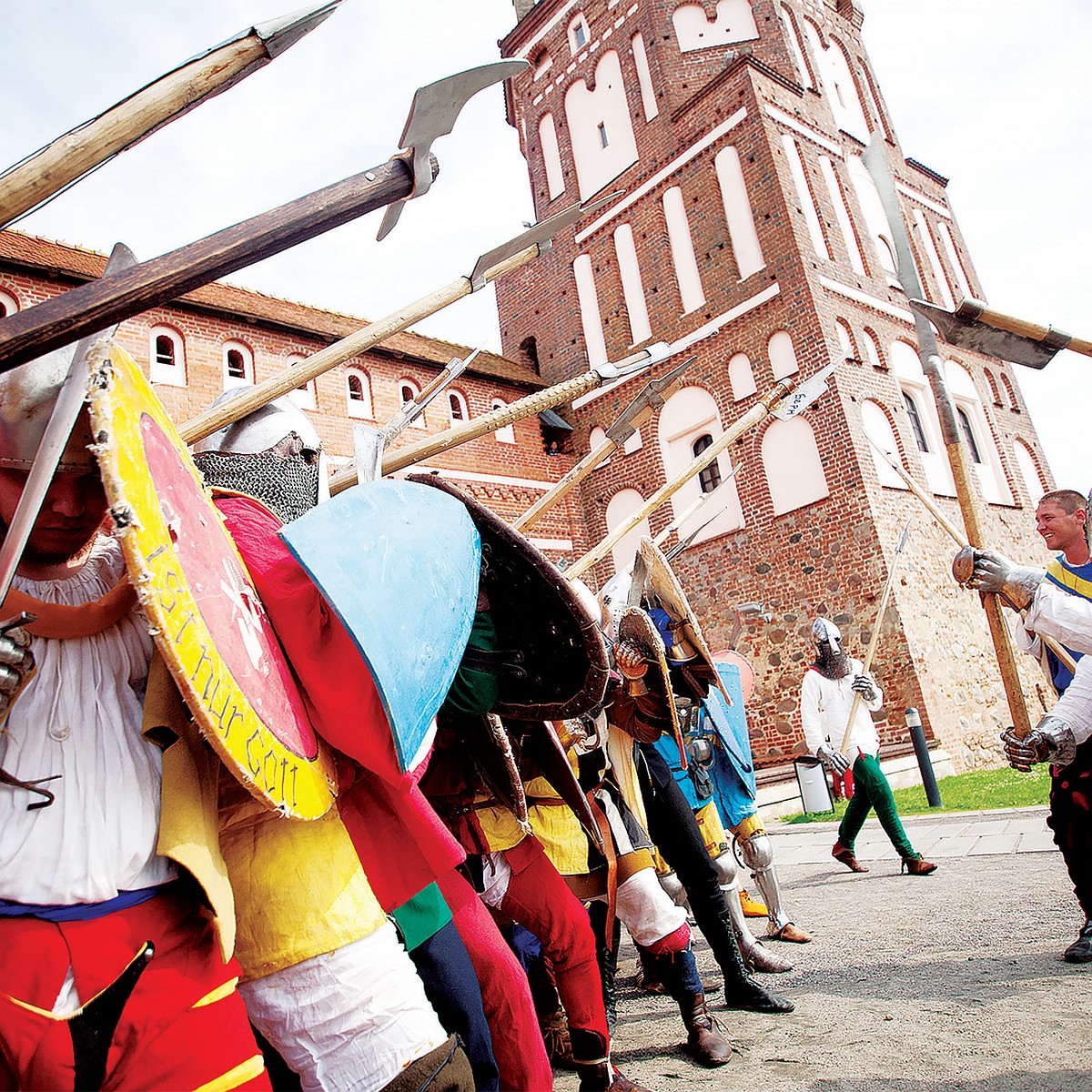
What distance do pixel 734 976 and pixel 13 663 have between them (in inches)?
111

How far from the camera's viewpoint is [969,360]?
14.6 metres

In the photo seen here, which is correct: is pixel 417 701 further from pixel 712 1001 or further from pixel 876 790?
pixel 876 790

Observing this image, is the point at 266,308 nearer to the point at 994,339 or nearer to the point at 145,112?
the point at 994,339

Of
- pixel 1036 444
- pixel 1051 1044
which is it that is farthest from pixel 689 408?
pixel 1051 1044

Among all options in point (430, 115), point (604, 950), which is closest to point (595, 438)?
point (604, 950)

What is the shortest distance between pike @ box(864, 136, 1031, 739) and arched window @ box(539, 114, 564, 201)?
13741 mm

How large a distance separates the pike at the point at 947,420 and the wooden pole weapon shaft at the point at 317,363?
1731mm

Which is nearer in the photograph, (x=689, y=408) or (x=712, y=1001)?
(x=712, y=1001)

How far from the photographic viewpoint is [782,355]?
12.0 metres

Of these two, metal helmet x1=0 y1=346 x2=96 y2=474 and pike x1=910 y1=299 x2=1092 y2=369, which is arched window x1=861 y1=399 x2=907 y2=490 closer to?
pike x1=910 y1=299 x2=1092 y2=369

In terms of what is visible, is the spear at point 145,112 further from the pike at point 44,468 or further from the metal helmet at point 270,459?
the metal helmet at point 270,459

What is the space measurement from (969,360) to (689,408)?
229 inches

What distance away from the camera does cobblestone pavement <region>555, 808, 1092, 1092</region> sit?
86.5 inches

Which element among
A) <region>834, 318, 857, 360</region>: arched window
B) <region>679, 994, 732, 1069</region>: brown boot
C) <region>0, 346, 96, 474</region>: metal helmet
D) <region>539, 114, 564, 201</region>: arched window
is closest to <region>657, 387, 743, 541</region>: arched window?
<region>834, 318, 857, 360</region>: arched window
